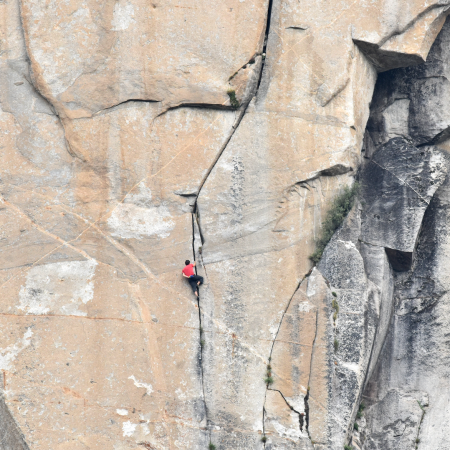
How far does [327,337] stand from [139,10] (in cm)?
875

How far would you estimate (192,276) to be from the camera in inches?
635

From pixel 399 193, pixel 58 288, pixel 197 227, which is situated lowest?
pixel 58 288

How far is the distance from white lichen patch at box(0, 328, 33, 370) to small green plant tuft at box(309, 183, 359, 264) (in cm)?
689

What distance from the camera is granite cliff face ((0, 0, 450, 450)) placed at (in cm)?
1609

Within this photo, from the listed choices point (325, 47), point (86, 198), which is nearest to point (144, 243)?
point (86, 198)

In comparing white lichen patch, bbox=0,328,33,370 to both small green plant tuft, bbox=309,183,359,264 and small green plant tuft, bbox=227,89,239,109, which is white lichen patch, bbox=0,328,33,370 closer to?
small green plant tuft, bbox=309,183,359,264

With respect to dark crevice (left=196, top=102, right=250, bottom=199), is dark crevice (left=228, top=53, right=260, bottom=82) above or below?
above

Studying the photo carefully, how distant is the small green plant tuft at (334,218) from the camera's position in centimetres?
1652

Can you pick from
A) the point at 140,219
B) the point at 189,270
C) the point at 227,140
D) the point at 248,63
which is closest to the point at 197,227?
the point at 189,270

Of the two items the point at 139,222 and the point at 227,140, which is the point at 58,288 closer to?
the point at 139,222

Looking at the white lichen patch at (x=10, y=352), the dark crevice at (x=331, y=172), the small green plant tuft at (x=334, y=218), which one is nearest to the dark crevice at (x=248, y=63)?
the dark crevice at (x=331, y=172)

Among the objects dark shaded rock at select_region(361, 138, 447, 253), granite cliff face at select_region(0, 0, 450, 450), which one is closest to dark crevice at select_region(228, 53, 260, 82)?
granite cliff face at select_region(0, 0, 450, 450)

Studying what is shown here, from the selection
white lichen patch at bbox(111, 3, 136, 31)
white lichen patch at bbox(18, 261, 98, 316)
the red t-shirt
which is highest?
white lichen patch at bbox(111, 3, 136, 31)

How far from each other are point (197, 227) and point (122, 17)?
5224 millimetres
